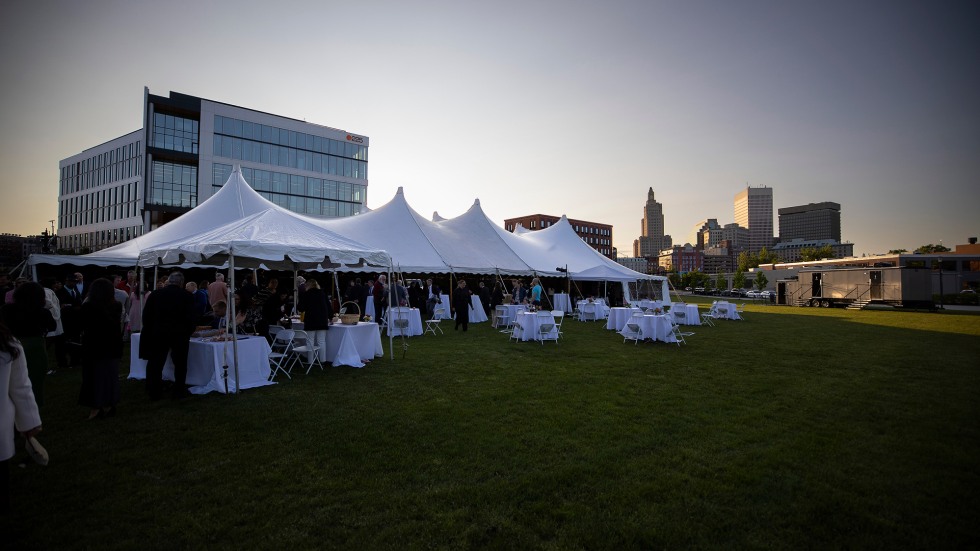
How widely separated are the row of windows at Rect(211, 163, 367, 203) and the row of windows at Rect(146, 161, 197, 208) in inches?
70.6

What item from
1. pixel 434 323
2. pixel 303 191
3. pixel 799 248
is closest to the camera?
pixel 434 323

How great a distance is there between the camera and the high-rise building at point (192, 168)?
35238 mm

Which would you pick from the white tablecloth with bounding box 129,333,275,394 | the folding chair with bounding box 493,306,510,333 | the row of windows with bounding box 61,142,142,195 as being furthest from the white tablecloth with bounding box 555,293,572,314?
the row of windows with bounding box 61,142,142,195

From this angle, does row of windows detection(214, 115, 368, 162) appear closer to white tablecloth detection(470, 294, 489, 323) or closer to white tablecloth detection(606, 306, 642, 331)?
white tablecloth detection(470, 294, 489, 323)

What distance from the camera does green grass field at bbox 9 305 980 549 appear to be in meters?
2.81

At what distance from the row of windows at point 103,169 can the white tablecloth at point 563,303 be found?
40004 millimetres

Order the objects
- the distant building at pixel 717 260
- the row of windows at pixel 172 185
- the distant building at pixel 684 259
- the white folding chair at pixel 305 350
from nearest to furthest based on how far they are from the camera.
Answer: the white folding chair at pixel 305 350
the row of windows at pixel 172 185
the distant building at pixel 717 260
the distant building at pixel 684 259

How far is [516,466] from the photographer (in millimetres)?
3750

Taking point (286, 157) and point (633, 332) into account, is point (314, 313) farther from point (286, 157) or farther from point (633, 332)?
point (286, 157)

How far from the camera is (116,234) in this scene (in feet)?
135

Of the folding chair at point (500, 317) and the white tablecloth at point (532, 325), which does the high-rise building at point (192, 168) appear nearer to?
the folding chair at point (500, 317)

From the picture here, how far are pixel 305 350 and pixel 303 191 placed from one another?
124ft

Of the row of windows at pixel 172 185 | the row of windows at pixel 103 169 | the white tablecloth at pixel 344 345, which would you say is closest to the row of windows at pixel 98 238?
the row of windows at pixel 103 169

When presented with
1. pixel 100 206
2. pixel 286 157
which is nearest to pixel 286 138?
pixel 286 157
